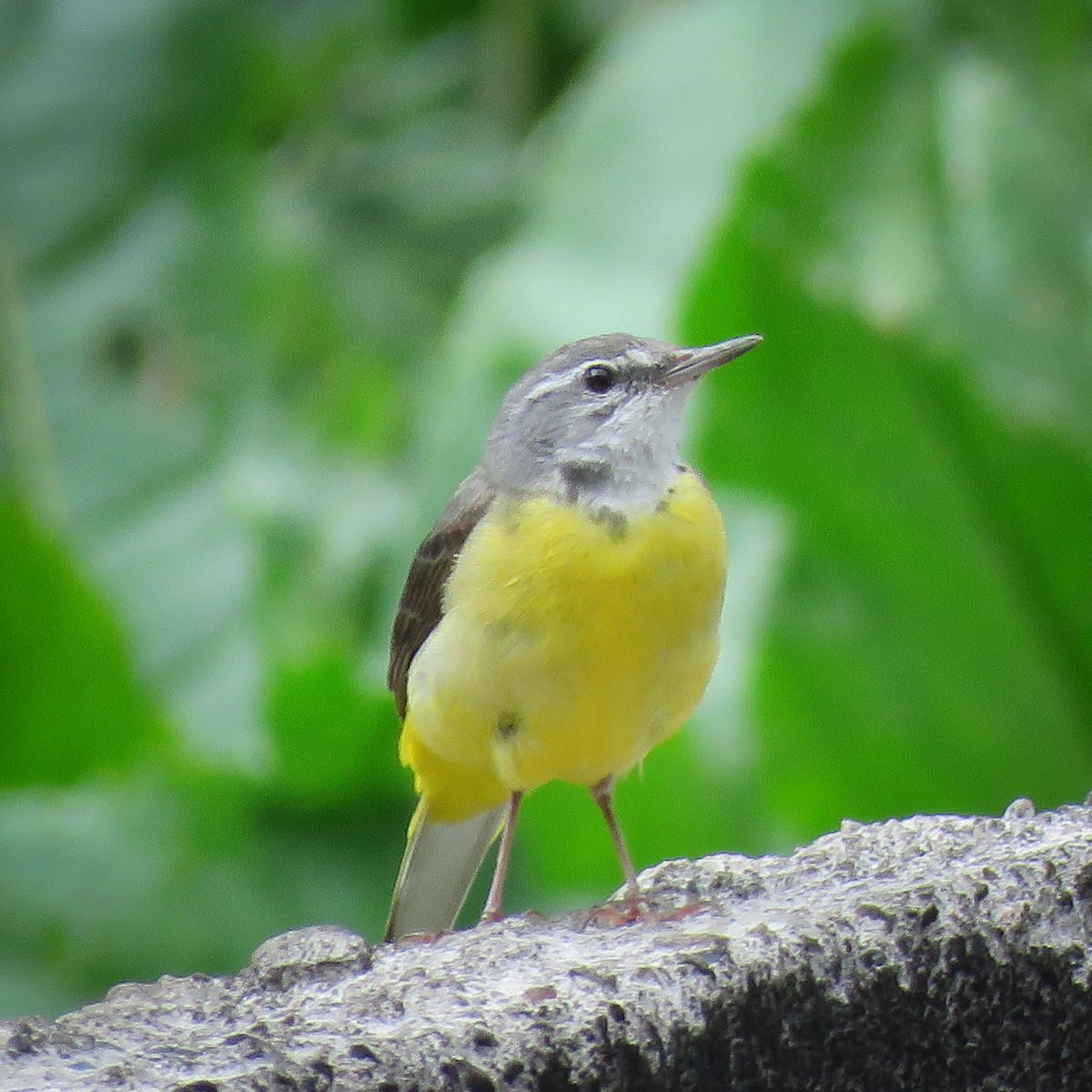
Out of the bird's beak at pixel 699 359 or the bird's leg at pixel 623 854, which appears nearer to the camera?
the bird's leg at pixel 623 854

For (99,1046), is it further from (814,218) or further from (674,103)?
(674,103)

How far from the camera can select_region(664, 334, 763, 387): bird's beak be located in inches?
151

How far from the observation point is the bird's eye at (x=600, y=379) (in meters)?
4.03

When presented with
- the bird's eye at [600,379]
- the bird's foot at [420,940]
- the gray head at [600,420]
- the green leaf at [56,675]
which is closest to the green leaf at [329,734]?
the green leaf at [56,675]

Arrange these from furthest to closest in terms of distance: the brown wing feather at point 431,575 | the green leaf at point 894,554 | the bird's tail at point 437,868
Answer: the green leaf at point 894,554
the bird's tail at point 437,868
the brown wing feather at point 431,575

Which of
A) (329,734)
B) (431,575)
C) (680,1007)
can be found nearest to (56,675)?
(329,734)

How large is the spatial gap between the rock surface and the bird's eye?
52.4 inches

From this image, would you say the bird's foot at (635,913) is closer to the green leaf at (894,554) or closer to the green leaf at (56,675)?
the green leaf at (894,554)

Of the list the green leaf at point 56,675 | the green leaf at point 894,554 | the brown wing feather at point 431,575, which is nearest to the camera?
the brown wing feather at point 431,575

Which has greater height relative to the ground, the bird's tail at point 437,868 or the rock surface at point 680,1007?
the bird's tail at point 437,868

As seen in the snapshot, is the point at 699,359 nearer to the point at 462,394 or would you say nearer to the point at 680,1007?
the point at 680,1007

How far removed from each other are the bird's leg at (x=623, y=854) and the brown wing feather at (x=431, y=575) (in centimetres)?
47

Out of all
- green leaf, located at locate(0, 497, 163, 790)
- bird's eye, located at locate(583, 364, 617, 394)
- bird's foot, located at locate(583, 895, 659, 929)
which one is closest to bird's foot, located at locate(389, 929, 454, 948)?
bird's foot, located at locate(583, 895, 659, 929)

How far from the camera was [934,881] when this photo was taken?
9.44ft
